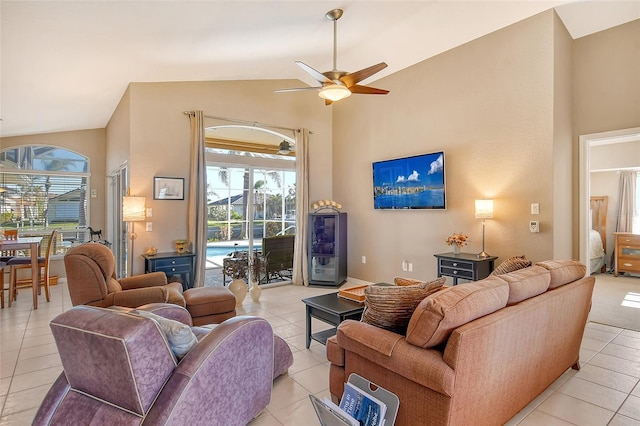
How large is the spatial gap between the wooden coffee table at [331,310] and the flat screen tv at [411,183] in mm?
2342

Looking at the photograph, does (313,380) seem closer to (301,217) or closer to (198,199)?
(198,199)

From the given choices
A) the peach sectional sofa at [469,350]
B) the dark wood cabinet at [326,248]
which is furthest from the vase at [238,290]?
the peach sectional sofa at [469,350]

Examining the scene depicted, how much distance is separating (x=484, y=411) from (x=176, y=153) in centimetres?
482

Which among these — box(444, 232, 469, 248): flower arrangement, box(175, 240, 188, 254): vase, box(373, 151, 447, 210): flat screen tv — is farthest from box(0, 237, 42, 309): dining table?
box(444, 232, 469, 248): flower arrangement

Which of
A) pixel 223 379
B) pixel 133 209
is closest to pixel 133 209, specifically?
pixel 133 209

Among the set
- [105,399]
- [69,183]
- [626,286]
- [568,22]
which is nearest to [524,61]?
[568,22]

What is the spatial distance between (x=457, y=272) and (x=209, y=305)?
3.05 m

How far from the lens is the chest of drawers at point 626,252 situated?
6.36m

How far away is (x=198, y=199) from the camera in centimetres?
507

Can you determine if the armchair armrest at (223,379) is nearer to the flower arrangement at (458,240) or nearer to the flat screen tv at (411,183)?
the flower arrangement at (458,240)

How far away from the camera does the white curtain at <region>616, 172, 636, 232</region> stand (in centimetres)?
698

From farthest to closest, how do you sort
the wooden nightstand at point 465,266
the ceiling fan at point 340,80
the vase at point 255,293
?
the vase at point 255,293, the wooden nightstand at point 465,266, the ceiling fan at point 340,80

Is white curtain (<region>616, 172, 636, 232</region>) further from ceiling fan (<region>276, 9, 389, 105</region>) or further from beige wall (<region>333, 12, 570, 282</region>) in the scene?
ceiling fan (<region>276, 9, 389, 105</region>)

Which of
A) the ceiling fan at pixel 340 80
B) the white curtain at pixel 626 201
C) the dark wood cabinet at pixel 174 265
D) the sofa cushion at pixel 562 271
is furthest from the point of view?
the white curtain at pixel 626 201
